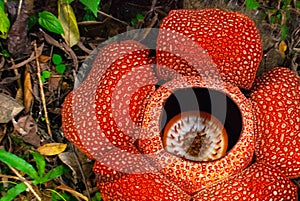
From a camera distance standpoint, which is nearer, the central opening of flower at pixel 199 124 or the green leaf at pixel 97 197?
the central opening of flower at pixel 199 124

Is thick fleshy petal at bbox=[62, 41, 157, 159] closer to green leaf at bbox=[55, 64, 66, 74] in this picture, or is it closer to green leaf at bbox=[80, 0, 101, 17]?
green leaf at bbox=[80, 0, 101, 17]

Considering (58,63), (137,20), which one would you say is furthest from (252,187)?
(58,63)

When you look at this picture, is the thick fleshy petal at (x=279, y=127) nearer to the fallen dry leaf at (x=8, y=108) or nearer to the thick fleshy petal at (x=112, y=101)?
the thick fleshy petal at (x=112, y=101)

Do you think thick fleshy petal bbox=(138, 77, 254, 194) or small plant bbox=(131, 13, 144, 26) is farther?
small plant bbox=(131, 13, 144, 26)

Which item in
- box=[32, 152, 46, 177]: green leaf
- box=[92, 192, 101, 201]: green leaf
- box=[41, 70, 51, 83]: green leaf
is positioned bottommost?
box=[92, 192, 101, 201]: green leaf

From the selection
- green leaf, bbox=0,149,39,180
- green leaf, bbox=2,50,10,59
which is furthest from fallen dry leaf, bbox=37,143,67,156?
green leaf, bbox=2,50,10,59

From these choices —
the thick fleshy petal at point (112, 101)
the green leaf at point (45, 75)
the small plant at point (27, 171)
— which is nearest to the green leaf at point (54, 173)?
the small plant at point (27, 171)

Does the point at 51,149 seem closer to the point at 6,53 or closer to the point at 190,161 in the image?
the point at 6,53
